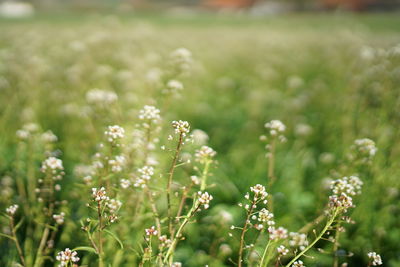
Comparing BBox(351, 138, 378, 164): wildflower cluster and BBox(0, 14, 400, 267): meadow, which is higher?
BBox(351, 138, 378, 164): wildflower cluster

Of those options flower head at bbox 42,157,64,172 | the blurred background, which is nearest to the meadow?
flower head at bbox 42,157,64,172

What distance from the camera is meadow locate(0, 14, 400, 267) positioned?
180 cm

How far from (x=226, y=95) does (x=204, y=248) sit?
12.5 ft

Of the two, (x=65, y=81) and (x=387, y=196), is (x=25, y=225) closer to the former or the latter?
(x=387, y=196)

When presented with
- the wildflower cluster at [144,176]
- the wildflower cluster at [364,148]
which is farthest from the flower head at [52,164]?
the wildflower cluster at [364,148]

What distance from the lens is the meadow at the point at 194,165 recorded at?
1.80 m

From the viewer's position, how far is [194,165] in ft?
10.5

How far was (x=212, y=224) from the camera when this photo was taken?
2.51 metres

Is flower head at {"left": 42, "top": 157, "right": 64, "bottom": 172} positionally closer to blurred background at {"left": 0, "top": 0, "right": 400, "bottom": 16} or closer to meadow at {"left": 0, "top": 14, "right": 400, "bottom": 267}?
meadow at {"left": 0, "top": 14, "right": 400, "bottom": 267}

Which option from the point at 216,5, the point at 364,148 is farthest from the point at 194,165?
the point at 216,5

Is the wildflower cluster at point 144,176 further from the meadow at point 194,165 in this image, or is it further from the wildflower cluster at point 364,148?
the wildflower cluster at point 364,148

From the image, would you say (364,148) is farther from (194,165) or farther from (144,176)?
(144,176)

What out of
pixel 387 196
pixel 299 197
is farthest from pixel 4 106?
pixel 387 196

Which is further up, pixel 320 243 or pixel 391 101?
pixel 391 101
